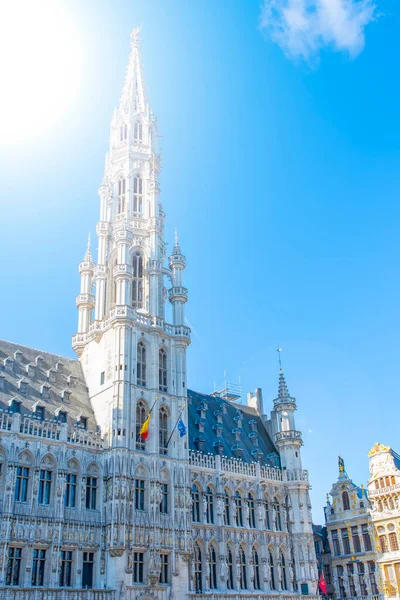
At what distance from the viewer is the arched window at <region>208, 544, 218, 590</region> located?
182 feet

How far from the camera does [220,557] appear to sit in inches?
2213

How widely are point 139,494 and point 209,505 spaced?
31.3 feet

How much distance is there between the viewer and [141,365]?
56.5m

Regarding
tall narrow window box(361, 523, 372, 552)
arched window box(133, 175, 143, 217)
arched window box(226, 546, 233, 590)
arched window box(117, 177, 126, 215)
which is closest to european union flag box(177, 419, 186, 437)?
arched window box(226, 546, 233, 590)

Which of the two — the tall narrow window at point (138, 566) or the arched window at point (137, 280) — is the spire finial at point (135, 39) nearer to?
the arched window at point (137, 280)

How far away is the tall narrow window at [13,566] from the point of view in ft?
141

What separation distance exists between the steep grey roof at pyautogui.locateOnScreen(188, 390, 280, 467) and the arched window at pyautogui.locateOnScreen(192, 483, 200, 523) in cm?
458

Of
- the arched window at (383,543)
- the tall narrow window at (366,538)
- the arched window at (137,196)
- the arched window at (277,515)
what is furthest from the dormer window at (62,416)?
the arched window at (383,543)

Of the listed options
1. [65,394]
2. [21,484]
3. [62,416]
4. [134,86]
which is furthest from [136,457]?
[134,86]

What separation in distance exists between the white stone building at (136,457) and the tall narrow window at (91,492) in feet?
0.35

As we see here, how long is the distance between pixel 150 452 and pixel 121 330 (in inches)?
423

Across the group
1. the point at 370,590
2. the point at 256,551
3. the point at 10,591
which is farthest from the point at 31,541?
Answer: the point at 370,590

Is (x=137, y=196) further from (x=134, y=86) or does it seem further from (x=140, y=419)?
(x=140, y=419)

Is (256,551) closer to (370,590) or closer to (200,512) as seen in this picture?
(200,512)
